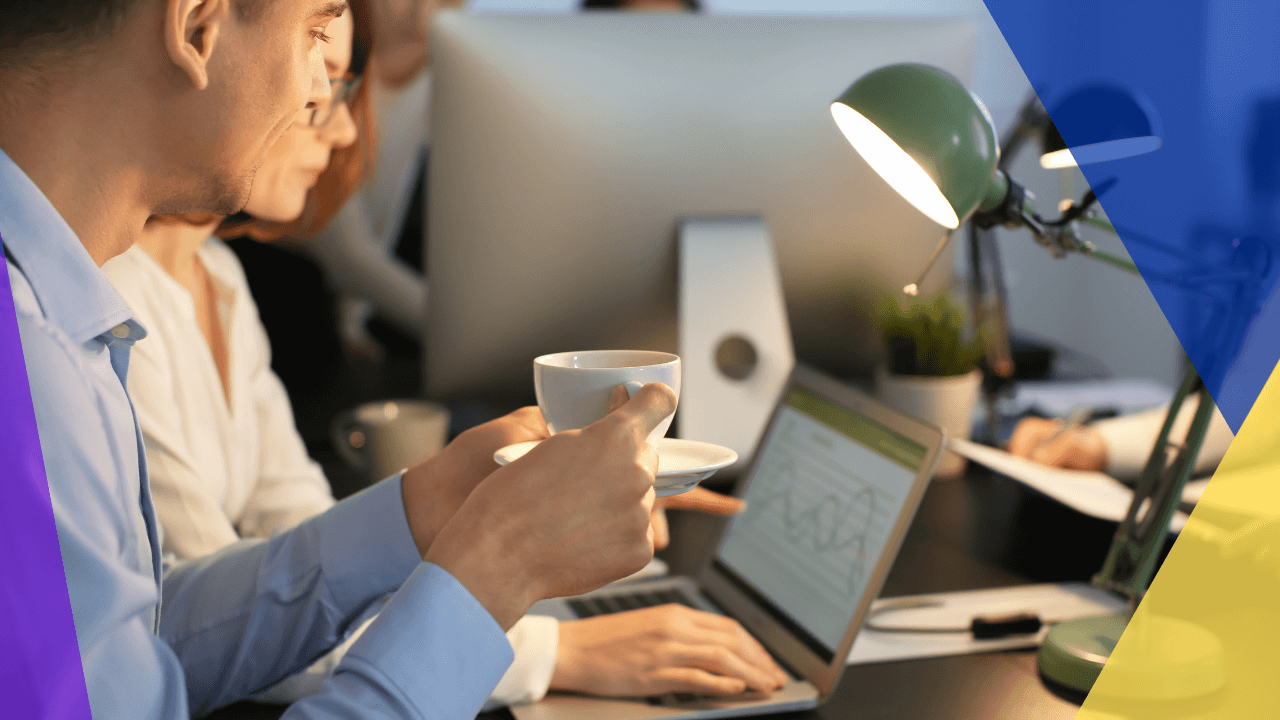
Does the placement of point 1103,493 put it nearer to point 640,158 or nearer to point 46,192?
point 640,158

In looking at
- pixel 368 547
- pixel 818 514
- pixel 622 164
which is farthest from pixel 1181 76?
pixel 368 547

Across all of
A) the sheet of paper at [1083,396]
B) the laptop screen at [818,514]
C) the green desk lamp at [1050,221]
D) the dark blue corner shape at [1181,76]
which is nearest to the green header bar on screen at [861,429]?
the laptop screen at [818,514]

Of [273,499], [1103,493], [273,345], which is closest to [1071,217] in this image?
[1103,493]

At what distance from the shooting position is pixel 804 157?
1197 millimetres

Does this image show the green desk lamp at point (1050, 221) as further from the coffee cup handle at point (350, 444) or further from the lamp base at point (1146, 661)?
the coffee cup handle at point (350, 444)

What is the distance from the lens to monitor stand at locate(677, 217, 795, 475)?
1211 mm

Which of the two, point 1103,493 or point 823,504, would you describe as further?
point 1103,493

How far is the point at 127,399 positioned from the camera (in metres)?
0.60

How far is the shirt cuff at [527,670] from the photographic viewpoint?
74cm

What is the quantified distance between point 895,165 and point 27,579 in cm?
65

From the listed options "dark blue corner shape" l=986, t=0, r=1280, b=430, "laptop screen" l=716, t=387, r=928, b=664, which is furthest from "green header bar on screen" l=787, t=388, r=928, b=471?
Result: "dark blue corner shape" l=986, t=0, r=1280, b=430

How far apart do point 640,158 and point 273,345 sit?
1134 millimetres

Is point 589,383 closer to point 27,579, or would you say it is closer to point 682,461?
point 682,461

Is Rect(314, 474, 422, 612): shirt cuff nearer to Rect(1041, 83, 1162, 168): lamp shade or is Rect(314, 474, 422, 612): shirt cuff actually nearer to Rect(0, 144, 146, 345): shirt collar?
Rect(0, 144, 146, 345): shirt collar
